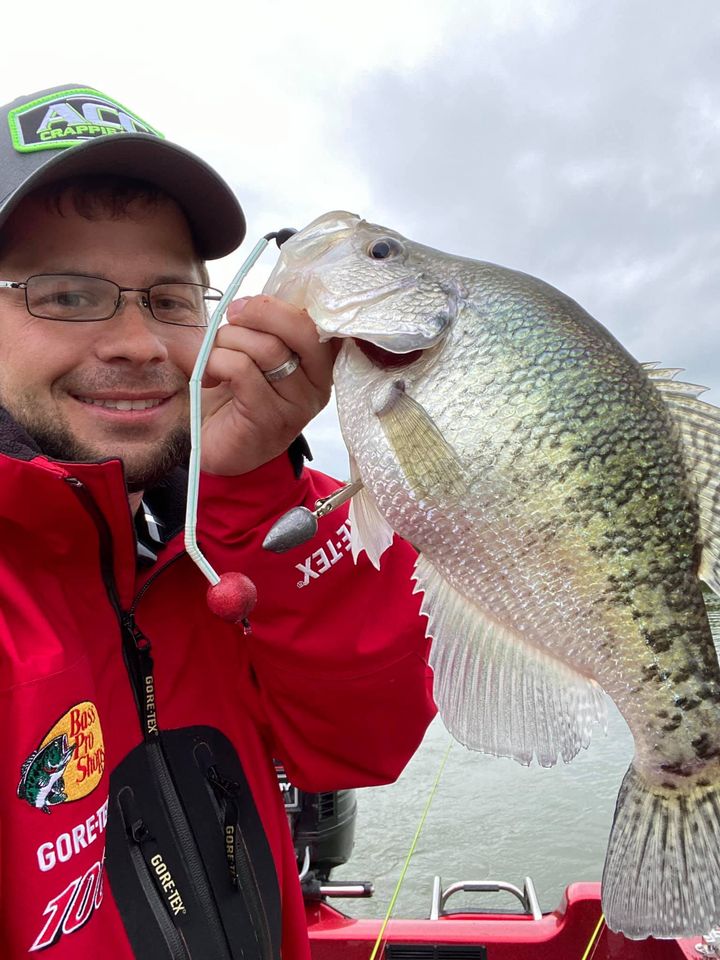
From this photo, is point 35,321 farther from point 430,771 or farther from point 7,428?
point 430,771

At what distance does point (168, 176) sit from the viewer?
185 cm

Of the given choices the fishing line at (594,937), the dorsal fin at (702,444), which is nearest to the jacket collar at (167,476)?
the dorsal fin at (702,444)

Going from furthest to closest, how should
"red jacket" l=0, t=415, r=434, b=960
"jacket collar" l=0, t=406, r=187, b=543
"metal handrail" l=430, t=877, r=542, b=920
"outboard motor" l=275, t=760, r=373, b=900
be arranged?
"outboard motor" l=275, t=760, r=373, b=900 < "metal handrail" l=430, t=877, r=542, b=920 < "jacket collar" l=0, t=406, r=187, b=543 < "red jacket" l=0, t=415, r=434, b=960

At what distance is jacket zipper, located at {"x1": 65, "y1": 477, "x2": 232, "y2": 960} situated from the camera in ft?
5.23

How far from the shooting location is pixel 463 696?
3.81 ft

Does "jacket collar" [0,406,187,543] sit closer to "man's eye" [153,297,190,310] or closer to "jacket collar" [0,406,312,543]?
"jacket collar" [0,406,312,543]

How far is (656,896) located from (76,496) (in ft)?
4.40

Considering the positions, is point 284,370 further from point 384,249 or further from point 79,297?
point 79,297

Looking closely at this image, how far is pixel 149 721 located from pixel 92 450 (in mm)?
704

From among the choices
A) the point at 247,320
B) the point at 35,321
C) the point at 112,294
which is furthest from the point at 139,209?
the point at 247,320

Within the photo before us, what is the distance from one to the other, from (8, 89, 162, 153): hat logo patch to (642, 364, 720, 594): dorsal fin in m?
1.49

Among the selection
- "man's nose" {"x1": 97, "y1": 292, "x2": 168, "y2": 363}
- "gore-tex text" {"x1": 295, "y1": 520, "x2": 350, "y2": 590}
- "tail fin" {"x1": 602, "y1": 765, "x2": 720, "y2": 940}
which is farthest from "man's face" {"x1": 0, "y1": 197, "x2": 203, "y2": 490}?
"tail fin" {"x1": 602, "y1": 765, "x2": 720, "y2": 940}

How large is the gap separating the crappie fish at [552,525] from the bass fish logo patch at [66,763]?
2.42ft

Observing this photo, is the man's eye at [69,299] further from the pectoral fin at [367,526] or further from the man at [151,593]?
the pectoral fin at [367,526]
